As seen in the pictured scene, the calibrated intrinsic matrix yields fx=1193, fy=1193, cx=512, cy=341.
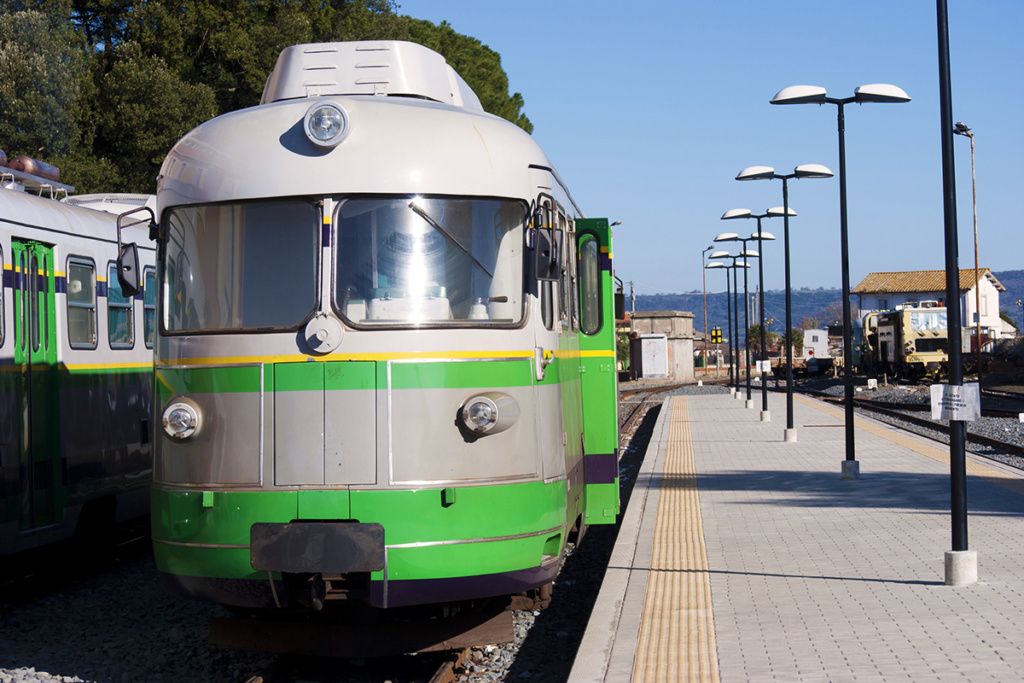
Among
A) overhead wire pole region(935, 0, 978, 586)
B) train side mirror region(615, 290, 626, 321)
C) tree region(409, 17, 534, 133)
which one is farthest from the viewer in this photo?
tree region(409, 17, 534, 133)

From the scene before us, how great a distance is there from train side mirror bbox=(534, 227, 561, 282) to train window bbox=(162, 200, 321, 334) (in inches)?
52.0

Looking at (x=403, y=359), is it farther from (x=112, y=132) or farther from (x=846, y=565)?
(x=112, y=132)

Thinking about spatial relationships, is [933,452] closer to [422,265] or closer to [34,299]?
[34,299]

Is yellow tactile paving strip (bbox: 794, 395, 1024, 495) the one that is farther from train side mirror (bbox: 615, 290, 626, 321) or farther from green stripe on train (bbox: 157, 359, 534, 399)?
green stripe on train (bbox: 157, 359, 534, 399)

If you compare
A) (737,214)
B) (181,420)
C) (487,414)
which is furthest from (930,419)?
(181,420)

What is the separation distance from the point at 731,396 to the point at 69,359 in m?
38.3

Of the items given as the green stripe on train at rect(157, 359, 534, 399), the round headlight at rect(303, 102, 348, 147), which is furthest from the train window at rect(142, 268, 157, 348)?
the round headlight at rect(303, 102, 348, 147)

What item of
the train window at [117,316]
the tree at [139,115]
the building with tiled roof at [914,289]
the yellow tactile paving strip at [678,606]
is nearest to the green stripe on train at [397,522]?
the yellow tactile paving strip at [678,606]

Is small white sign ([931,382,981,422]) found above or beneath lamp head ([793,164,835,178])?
beneath

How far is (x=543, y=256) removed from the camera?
7301 millimetres

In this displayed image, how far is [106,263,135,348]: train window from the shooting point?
11.9m

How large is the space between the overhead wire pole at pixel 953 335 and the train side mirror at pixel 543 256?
343 cm

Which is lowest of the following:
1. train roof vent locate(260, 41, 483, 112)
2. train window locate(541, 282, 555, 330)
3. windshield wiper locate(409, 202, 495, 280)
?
train window locate(541, 282, 555, 330)

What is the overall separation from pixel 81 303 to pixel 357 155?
17.4ft
